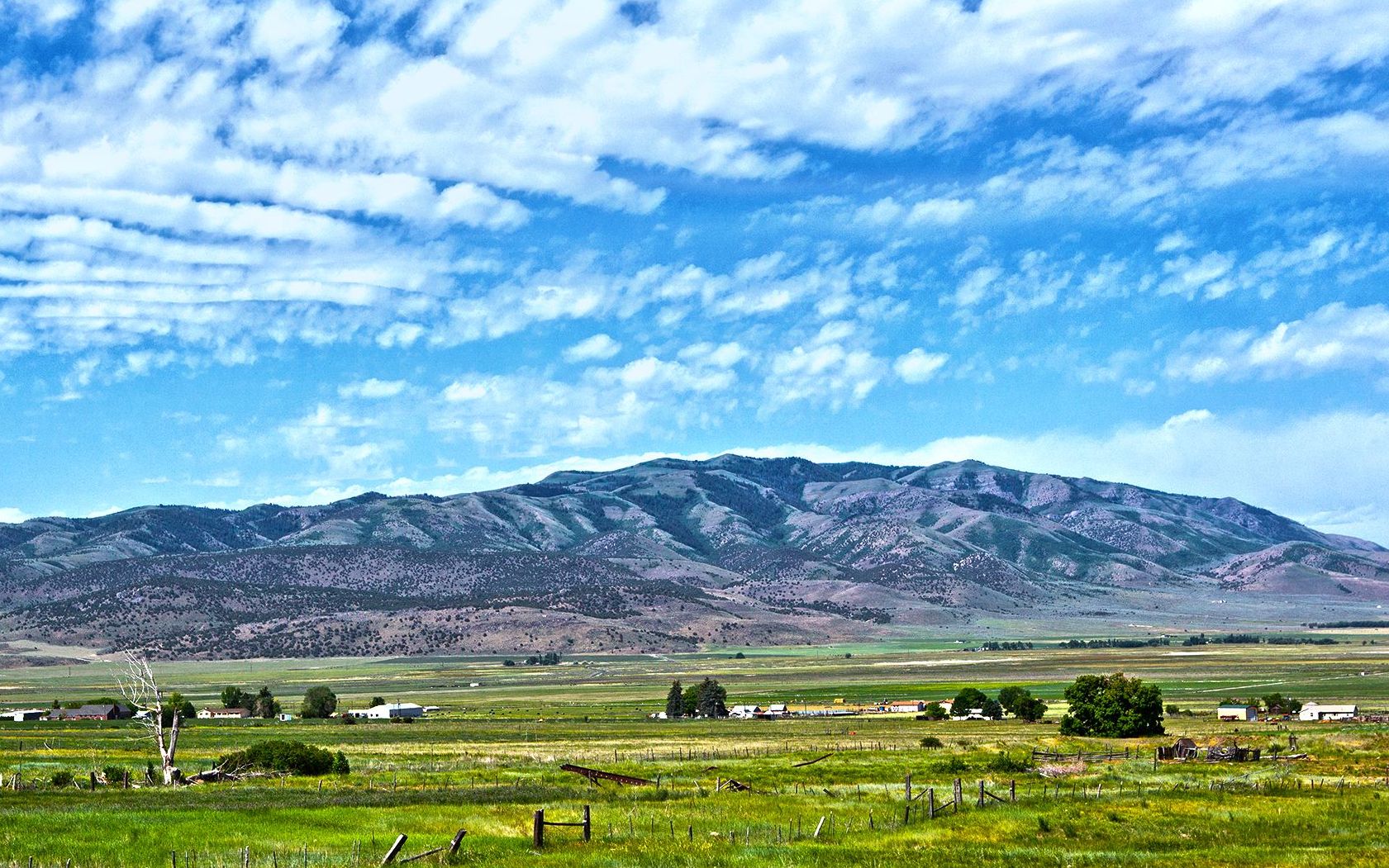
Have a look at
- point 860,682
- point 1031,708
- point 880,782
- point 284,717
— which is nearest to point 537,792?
point 880,782

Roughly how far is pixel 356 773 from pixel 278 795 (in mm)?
13488

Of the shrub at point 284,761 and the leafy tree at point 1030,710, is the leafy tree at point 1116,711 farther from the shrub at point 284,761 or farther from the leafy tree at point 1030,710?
the shrub at point 284,761

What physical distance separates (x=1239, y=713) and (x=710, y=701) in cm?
5180

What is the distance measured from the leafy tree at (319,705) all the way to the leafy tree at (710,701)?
38.2 meters

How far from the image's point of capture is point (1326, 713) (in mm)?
105625

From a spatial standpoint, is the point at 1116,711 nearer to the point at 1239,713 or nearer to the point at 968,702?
the point at 1239,713

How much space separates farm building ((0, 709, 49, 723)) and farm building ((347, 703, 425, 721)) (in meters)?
30.2

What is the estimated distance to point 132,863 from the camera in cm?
3312

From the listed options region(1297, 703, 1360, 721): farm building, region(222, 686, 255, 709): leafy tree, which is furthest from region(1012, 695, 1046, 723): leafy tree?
region(222, 686, 255, 709): leafy tree

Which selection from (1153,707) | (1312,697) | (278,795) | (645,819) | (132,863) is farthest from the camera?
(1312,697)

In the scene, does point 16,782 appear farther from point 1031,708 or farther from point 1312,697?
point 1312,697

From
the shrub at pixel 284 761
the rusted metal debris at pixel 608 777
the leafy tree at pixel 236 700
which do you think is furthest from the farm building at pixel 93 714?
the rusted metal debris at pixel 608 777

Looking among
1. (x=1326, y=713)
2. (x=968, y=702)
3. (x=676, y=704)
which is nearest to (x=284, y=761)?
(x=676, y=704)

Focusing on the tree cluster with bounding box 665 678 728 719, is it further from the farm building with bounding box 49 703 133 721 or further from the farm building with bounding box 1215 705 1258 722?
the farm building with bounding box 49 703 133 721
